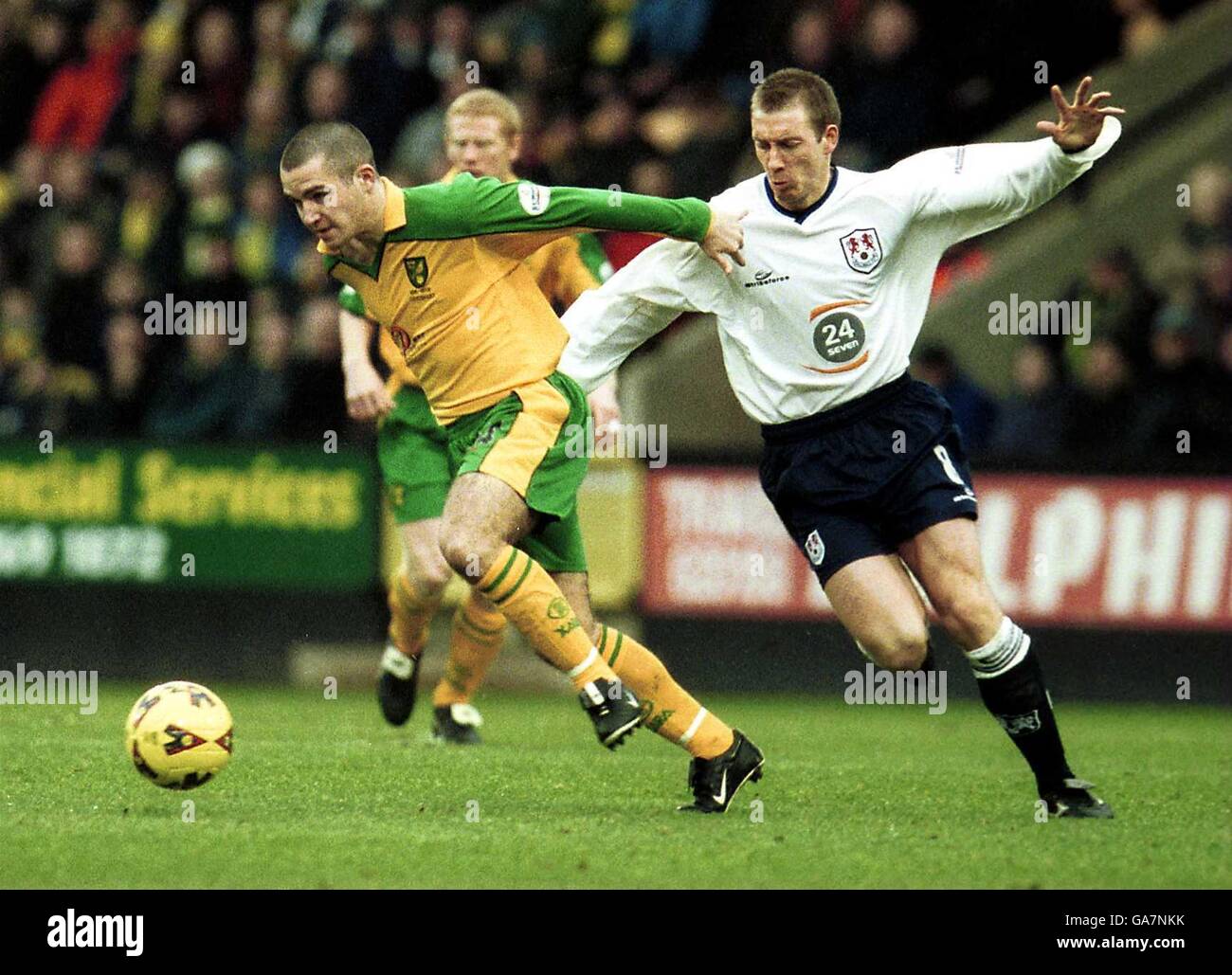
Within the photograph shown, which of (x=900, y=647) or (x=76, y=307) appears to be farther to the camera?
(x=76, y=307)

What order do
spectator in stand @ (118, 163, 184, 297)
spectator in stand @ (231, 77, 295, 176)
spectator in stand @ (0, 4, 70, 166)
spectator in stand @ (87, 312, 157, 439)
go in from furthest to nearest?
1. spectator in stand @ (0, 4, 70, 166)
2. spectator in stand @ (231, 77, 295, 176)
3. spectator in stand @ (118, 163, 184, 297)
4. spectator in stand @ (87, 312, 157, 439)

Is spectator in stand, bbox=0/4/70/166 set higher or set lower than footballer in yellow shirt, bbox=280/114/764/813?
higher

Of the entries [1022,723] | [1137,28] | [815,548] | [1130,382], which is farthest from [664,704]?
[1137,28]

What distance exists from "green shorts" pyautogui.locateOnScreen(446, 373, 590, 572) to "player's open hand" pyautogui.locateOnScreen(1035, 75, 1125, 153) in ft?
6.01

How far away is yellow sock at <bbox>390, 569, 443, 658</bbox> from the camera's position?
9742 millimetres

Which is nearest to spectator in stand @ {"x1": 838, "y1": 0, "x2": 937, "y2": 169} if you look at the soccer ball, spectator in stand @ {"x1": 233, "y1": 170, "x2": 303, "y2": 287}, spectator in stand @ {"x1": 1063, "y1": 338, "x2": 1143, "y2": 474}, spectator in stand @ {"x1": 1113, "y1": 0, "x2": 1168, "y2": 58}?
spectator in stand @ {"x1": 1113, "y1": 0, "x2": 1168, "y2": 58}

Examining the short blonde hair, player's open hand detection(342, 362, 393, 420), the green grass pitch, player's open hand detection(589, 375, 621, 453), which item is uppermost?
the short blonde hair

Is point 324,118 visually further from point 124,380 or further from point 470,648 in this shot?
point 470,648

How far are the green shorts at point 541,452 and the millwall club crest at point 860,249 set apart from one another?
40.5 inches

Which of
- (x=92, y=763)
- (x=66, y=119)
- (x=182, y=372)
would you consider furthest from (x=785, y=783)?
(x=66, y=119)

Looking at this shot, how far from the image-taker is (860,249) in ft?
24.5

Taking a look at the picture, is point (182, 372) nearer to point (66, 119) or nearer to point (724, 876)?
point (66, 119)

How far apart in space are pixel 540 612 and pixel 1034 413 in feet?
22.7

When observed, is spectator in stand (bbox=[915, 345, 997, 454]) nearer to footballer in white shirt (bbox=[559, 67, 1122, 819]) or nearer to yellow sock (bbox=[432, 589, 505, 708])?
yellow sock (bbox=[432, 589, 505, 708])
